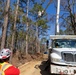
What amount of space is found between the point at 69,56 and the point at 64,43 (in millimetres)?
1645

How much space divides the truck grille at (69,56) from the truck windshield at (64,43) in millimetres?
1155

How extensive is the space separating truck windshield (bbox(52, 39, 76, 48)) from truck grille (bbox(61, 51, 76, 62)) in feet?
3.79

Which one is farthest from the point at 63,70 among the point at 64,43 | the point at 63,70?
the point at 64,43

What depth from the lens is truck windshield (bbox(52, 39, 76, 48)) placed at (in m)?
12.9

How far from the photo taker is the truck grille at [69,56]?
11.6m

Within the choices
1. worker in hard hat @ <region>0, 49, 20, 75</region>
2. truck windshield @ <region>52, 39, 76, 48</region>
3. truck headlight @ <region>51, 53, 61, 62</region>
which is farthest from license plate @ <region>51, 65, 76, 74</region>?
worker in hard hat @ <region>0, 49, 20, 75</region>

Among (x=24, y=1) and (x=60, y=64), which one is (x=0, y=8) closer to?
(x=24, y=1)

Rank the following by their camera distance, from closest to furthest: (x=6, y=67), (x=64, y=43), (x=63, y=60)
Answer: (x=6, y=67) < (x=63, y=60) < (x=64, y=43)

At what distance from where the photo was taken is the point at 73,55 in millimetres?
11641

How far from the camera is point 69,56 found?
11633 mm

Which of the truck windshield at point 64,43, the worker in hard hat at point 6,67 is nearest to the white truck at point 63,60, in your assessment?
the truck windshield at point 64,43

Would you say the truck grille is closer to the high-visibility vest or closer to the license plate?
the license plate

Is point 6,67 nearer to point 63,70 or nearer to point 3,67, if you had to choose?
point 3,67

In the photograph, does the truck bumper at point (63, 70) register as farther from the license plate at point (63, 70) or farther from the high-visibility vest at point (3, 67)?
the high-visibility vest at point (3, 67)
